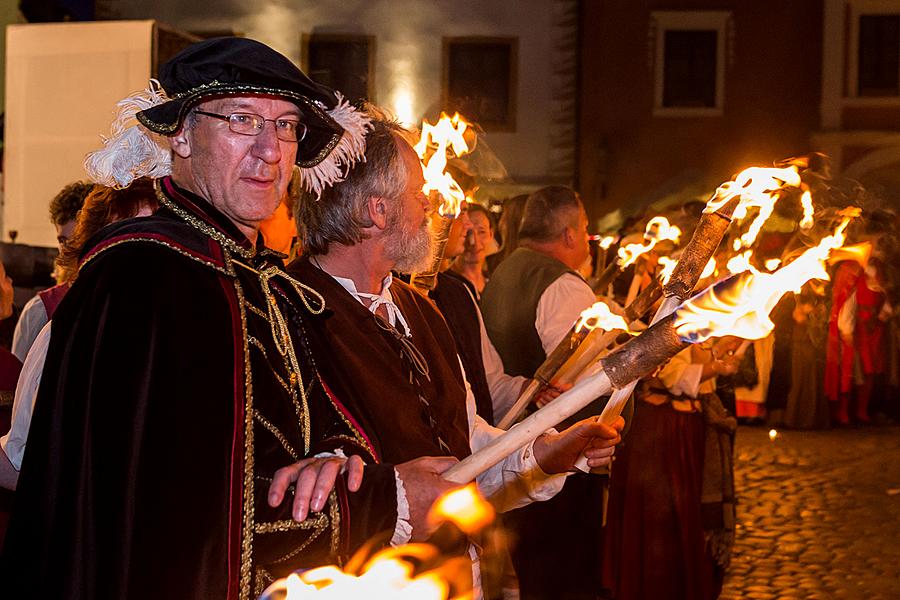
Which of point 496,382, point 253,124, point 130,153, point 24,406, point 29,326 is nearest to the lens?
point 253,124

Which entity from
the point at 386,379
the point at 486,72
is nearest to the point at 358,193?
the point at 386,379

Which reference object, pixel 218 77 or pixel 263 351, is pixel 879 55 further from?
pixel 263 351

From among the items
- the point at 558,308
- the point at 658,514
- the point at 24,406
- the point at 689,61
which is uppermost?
the point at 689,61

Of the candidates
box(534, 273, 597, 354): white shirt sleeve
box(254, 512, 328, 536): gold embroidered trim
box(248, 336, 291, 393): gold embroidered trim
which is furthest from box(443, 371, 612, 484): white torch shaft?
box(534, 273, 597, 354): white shirt sleeve

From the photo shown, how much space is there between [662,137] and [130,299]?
849 inches

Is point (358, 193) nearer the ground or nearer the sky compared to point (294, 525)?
nearer the sky

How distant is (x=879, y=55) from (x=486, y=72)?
7.83m

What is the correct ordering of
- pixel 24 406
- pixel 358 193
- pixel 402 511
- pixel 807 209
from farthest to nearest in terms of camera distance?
1. pixel 807 209
2. pixel 358 193
3. pixel 24 406
4. pixel 402 511

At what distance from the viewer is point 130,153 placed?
8.51 feet

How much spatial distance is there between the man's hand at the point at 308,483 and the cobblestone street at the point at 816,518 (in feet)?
15.0

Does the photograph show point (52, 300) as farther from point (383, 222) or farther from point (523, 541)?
point (523, 541)

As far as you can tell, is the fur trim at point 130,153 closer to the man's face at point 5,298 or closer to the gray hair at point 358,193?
the gray hair at point 358,193

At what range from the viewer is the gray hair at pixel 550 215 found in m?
5.48

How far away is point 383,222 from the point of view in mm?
3043
